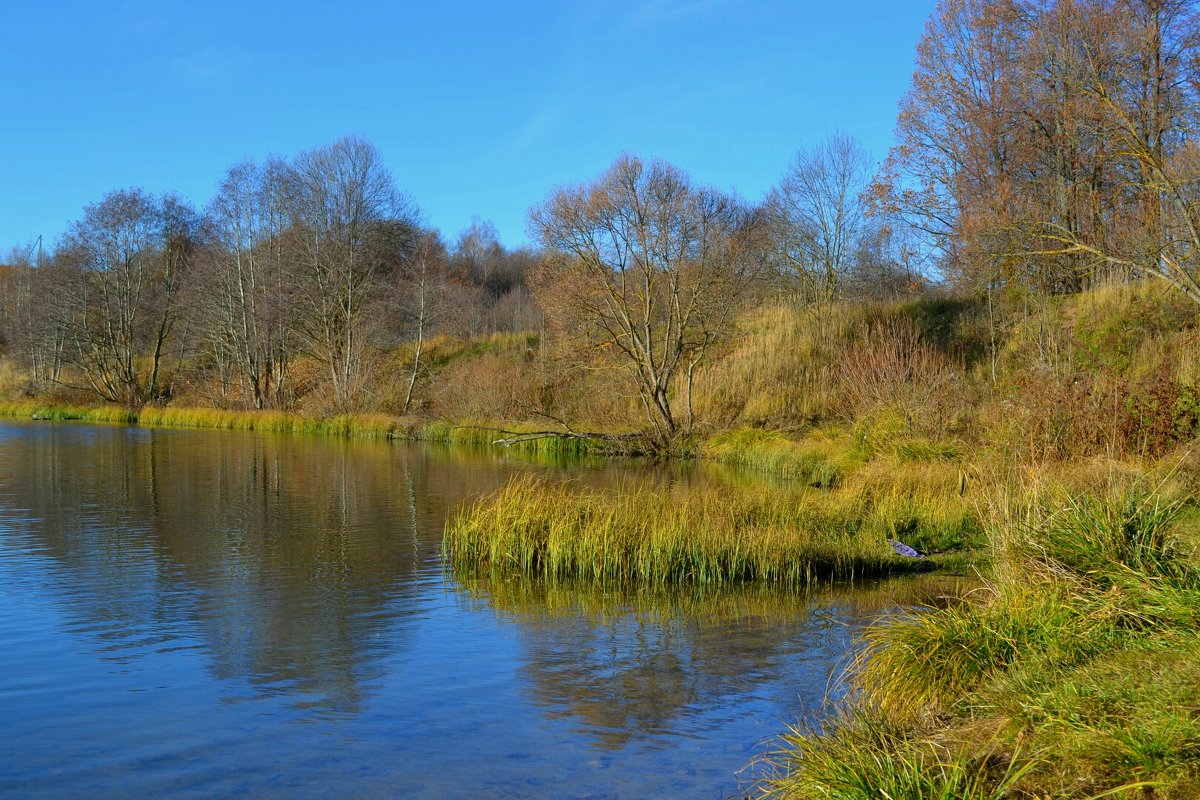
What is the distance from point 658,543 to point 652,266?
699 inches

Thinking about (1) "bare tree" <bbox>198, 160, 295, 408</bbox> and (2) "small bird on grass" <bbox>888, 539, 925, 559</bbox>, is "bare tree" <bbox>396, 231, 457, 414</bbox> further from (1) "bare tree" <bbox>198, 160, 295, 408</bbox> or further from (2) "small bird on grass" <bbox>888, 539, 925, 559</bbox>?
(2) "small bird on grass" <bbox>888, 539, 925, 559</bbox>

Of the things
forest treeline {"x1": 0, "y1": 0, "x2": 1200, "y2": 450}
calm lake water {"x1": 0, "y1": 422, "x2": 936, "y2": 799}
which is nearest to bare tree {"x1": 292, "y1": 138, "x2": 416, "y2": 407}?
forest treeline {"x1": 0, "y1": 0, "x2": 1200, "y2": 450}

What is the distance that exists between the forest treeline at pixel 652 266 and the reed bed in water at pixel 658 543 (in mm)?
7957

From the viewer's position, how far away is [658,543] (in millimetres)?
11945

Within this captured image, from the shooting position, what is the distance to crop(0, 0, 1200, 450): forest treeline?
2162cm

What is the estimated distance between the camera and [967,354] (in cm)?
3166

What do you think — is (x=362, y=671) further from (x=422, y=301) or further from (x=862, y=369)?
(x=422, y=301)

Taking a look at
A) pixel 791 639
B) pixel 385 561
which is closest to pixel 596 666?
pixel 791 639

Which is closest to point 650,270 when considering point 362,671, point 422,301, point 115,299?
point 422,301

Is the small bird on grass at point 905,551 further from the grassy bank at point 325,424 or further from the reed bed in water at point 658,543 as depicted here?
the grassy bank at point 325,424

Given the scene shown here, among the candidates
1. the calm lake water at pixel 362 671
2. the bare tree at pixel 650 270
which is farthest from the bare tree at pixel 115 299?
the calm lake water at pixel 362 671

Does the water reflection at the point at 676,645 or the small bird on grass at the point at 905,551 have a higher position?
the small bird on grass at the point at 905,551

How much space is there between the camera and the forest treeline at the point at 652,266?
21625mm

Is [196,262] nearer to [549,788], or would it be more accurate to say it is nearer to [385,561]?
[385,561]
